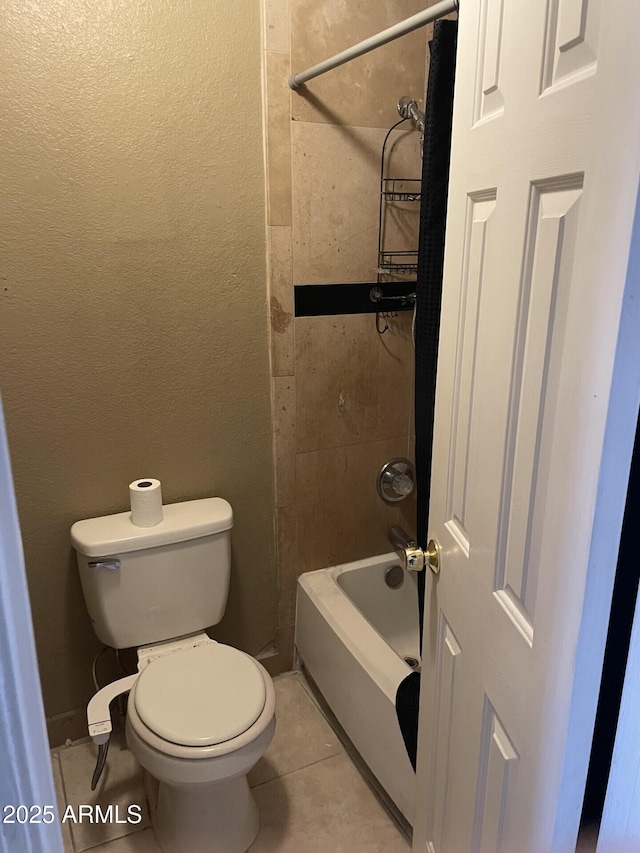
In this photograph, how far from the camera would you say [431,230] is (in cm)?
132

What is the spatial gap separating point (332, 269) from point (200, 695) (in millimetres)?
1284

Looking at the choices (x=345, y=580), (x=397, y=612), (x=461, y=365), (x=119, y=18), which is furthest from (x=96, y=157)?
(x=397, y=612)

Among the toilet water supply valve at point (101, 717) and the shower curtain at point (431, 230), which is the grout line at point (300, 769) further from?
the shower curtain at point (431, 230)

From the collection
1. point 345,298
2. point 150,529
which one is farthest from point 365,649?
point 345,298

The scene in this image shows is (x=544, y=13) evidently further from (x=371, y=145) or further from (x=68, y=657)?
(x=68, y=657)

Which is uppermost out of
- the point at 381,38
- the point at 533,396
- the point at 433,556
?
the point at 381,38

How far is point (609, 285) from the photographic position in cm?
64

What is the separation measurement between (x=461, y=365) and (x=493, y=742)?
595 millimetres

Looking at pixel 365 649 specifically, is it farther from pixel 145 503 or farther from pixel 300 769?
pixel 145 503

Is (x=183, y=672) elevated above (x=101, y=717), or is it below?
above

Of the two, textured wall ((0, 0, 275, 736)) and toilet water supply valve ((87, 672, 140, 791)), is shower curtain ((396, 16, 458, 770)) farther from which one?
toilet water supply valve ((87, 672, 140, 791))

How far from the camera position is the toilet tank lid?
173 centimetres

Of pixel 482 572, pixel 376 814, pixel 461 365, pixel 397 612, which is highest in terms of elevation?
pixel 461 365

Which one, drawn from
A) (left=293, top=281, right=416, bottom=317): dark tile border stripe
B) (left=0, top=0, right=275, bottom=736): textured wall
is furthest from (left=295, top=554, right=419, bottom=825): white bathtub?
(left=293, top=281, right=416, bottom=317): dark tile border stripe
